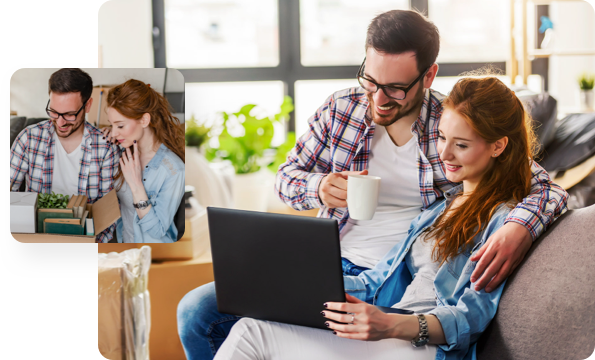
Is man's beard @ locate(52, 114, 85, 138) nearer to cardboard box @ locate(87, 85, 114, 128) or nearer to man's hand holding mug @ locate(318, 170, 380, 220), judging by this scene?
cardboard box @ locate(87, 85, 114, 128)

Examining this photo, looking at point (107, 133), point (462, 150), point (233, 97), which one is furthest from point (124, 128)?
point (233, 97)

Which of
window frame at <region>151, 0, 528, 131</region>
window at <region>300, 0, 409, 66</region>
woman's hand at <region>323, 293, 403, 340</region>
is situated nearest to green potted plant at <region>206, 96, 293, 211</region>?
window frame at <region>151, 0, 528, 131</region>

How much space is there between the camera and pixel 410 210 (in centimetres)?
144

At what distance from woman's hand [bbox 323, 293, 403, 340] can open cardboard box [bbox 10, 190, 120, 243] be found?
64 cm

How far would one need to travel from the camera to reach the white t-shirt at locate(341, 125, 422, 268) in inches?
56.7

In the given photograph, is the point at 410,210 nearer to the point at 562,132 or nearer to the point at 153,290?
the point at 562,132

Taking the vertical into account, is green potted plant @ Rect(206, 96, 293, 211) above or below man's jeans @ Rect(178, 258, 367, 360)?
above

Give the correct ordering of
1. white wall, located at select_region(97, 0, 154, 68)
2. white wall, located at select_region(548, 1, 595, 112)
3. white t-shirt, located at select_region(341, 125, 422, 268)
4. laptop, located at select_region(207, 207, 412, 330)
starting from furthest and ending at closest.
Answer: white wall, located at select_region(548, 1, 595, 112), white wall, located at select_region(97, 0, 154, 68), white t-shirt, located at select_region(341, 125, 422, 268), laptop, located at select_region(207, 207, 412, 330)

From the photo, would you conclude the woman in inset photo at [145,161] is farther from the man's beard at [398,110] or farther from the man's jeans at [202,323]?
the man's beard at [398,110]

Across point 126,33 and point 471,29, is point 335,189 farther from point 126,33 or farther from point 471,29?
point 471,29

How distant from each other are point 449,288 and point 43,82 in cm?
117

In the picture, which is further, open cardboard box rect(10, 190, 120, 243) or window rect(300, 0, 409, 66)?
window rect(300, 0, 409, 66)

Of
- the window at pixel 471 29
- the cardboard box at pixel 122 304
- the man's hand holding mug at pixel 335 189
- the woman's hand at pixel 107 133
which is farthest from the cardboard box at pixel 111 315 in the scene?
the window at pixel 471 29

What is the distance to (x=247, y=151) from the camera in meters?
2.51
